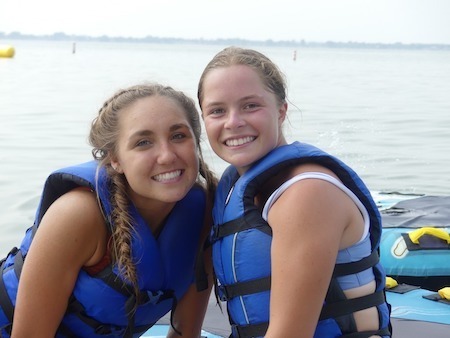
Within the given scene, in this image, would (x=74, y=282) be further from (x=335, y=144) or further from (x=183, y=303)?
(x=335, y=144)

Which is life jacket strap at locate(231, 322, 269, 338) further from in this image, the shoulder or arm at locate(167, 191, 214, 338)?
the shoulder

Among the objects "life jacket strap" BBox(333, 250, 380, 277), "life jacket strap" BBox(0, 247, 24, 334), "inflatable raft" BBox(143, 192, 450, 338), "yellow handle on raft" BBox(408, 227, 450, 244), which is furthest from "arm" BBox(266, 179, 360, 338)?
"yellow handle on raft" BBox(408, 227, 450, 244)

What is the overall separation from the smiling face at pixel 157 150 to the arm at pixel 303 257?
0.43m

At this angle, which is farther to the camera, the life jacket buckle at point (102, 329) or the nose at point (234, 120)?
the life jacket buckle at point (102, 329)

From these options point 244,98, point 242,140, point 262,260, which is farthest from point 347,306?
point 244,98

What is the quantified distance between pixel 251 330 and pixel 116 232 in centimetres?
49

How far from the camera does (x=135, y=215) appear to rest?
7.32 ft

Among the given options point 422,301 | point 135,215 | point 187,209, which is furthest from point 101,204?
point 422,301

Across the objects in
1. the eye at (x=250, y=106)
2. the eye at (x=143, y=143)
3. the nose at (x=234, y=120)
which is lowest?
the eye at (x=143, y=143)

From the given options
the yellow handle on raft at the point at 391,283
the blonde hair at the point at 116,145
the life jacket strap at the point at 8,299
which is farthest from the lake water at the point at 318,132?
the yellow handle on raft at the point at 391,283

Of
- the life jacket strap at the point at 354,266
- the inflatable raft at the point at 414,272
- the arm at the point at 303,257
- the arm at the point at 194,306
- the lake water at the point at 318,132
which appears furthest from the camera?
the lake water at the point at 318,132

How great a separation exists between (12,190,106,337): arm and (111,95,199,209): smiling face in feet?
0.61

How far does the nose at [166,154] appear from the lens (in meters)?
2.10

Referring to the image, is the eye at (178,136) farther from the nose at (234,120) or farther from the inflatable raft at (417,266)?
the inflatable raft at (417,266)
